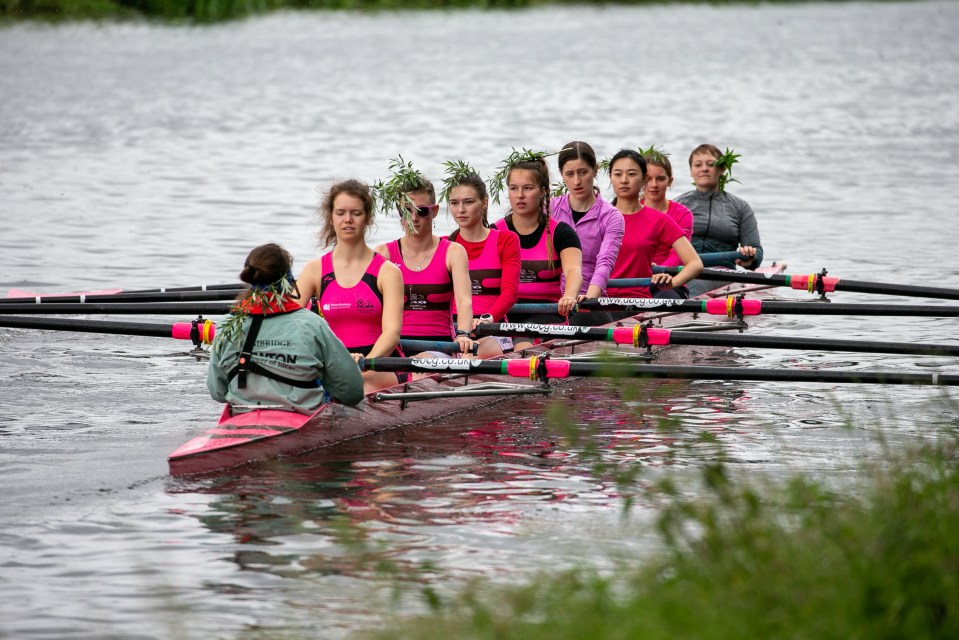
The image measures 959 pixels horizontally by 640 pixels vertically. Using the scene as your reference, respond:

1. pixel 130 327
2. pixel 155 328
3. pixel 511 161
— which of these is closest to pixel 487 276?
pixel 511 161

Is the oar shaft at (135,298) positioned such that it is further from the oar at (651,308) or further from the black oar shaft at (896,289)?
the black oar shaft at (896,289)

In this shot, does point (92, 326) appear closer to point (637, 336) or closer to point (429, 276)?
point (429, 276)

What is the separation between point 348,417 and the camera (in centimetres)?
852

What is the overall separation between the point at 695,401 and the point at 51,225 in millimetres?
11791

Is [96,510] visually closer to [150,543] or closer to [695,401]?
[150,543]

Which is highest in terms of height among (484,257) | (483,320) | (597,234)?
(597,234)

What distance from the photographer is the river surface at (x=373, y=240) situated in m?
6.63

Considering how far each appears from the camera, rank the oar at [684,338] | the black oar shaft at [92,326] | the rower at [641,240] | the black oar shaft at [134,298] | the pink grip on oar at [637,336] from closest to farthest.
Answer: the oar at [684,338]
the black oar shaft at [92,326]
the pink grip on oar at [637,336]
the black oar shaft at [134,298]
the rower at [641,240]

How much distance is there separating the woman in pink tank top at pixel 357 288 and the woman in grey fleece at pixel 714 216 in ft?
17.1

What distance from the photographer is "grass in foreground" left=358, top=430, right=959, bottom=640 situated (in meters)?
4.61

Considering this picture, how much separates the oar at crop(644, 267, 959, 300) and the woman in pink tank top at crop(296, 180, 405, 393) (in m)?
4.18

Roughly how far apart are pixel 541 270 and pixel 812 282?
2.86 metres

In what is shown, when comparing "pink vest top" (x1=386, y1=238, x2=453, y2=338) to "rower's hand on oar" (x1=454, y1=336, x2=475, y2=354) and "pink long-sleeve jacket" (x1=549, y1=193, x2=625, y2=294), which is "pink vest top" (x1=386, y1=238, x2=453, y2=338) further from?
"pink long-sleeve jacket" (x1=549, y1=193, x2=625, y2=294)

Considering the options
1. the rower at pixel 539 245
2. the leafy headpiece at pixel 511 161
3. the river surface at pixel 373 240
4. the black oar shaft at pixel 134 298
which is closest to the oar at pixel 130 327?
the river surface at pixel 373 240
